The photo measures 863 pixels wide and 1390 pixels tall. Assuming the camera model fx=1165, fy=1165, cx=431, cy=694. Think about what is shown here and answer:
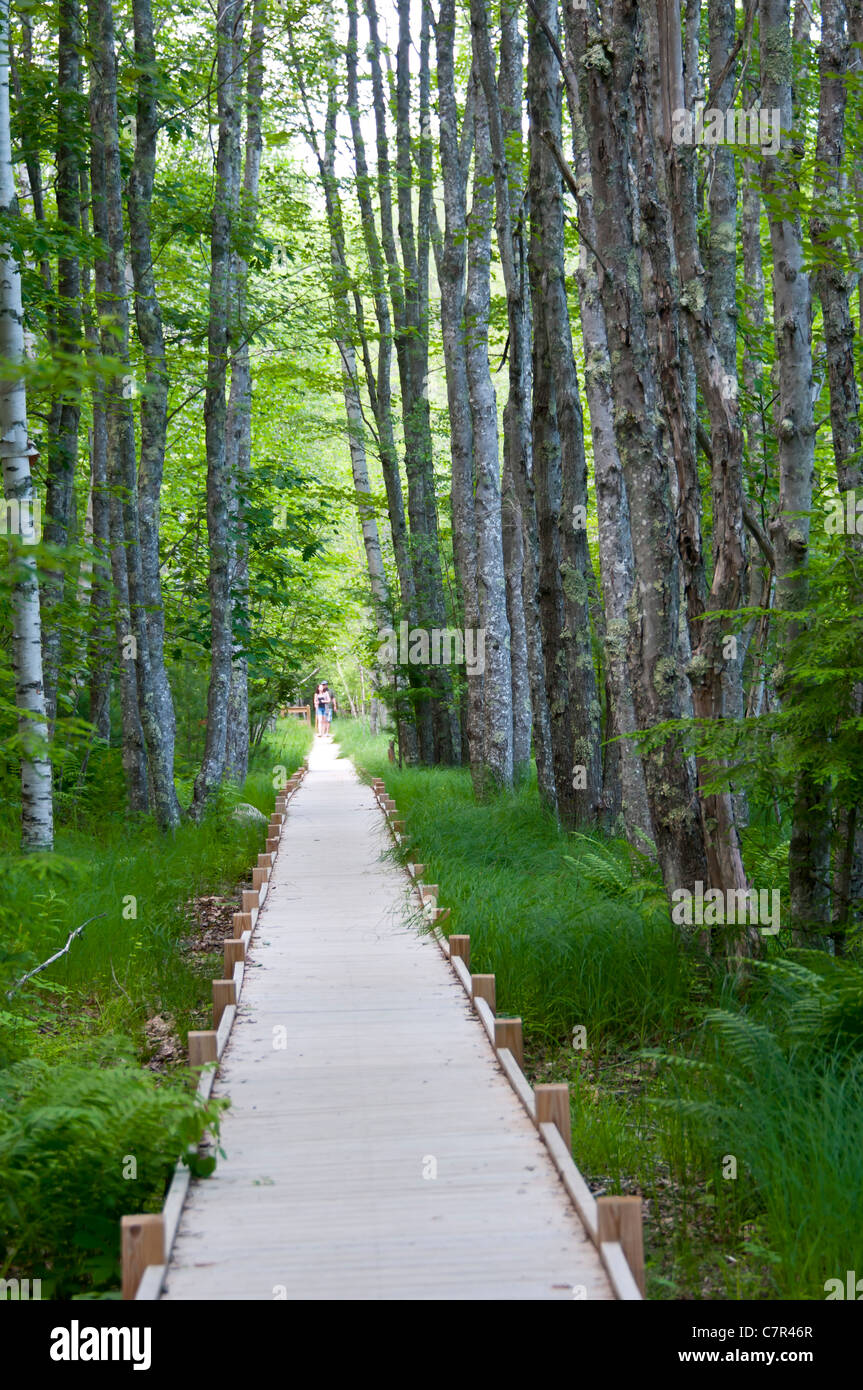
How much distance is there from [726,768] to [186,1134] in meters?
3.20

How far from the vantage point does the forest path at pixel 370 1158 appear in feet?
12.3

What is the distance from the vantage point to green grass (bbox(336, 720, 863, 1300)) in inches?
157

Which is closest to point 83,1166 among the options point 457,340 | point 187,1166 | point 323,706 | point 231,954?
point 187,1166

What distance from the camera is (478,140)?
1538 centimetres

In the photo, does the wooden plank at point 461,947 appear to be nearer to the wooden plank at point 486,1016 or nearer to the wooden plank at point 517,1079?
the wooden plank at point 486,1016

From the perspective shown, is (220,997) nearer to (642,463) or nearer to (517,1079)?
(517,1079)

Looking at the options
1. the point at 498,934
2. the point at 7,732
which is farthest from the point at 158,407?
the point at 498,934

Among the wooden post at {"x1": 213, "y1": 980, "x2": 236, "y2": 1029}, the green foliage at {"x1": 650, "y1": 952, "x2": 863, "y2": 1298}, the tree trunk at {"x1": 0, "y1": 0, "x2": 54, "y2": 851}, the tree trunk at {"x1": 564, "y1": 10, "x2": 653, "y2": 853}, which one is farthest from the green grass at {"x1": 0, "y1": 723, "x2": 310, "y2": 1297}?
the tree trunk at {"x1": 564, "y1": 10, "x2": 653, "y2": 853}

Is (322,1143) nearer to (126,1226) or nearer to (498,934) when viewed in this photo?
(126,1226)

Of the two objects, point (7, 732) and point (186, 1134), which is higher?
point (7, 732)

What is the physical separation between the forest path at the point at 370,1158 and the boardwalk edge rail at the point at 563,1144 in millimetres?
59

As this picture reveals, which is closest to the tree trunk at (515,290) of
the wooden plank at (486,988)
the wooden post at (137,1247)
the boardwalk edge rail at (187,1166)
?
the boardwalk edge rail at (187,1166)

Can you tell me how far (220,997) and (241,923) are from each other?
163 centimetres

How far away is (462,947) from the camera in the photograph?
287 inches
